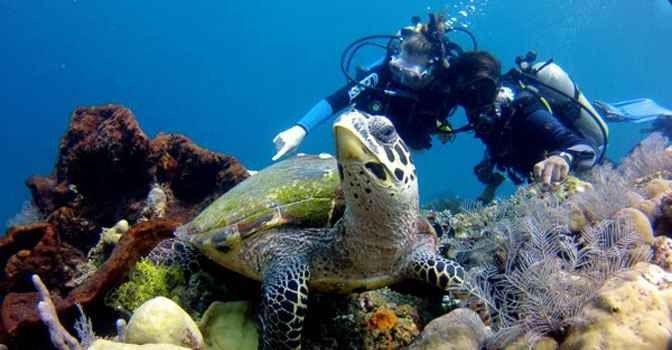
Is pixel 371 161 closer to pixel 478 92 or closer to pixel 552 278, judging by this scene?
pixel 552 278

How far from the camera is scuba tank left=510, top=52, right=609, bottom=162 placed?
6.59 m

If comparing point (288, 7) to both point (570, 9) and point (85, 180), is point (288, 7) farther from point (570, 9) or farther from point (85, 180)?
point (85, 180)

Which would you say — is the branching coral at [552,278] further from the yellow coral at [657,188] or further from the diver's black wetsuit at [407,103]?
the diver's black wetsuit at [407,103]

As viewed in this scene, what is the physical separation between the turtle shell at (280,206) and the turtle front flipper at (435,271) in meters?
0.68

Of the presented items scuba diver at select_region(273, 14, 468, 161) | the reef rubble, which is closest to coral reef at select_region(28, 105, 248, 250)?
the reef rubble

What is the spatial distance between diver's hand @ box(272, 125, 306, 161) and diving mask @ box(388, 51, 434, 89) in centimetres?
154

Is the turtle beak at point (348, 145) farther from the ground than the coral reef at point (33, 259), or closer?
closer

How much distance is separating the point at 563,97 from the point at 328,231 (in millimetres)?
5220

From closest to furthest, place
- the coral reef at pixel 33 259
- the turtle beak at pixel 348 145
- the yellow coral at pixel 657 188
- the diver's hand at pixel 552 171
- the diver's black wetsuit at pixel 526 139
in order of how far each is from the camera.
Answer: the turtle beak at pixel 348 145
the yellow coral at pixel 657 188
the coral reef at pixel 33 259
the diver's hand at pixel 552 171
the diver's black wetsuit at pixel 526 139

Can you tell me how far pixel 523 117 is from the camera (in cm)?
604

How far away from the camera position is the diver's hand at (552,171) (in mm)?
4500

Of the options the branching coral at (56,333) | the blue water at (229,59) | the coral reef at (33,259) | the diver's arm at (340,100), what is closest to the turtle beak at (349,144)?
the branching coral at (56,333)

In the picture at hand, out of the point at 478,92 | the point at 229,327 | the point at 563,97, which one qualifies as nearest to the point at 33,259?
the point at 229,327

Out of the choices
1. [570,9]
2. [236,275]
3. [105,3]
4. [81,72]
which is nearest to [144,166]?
[236,275]
